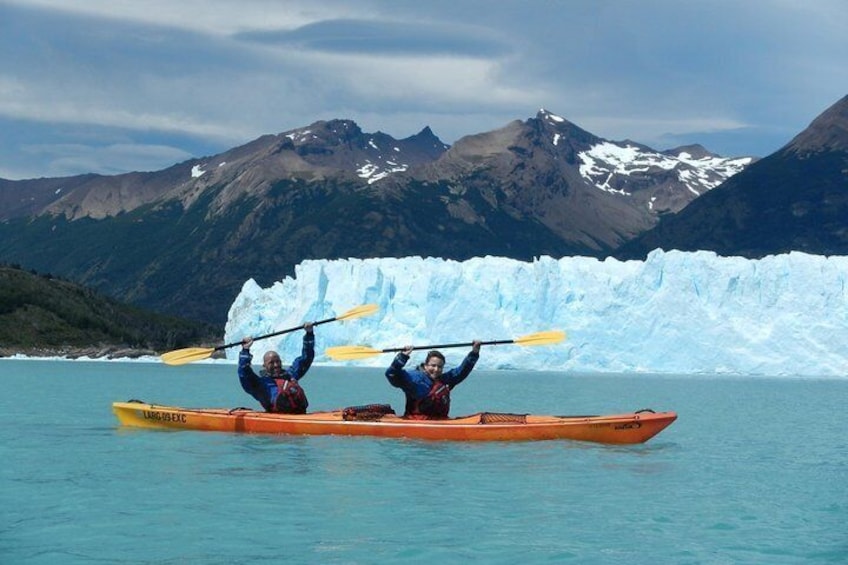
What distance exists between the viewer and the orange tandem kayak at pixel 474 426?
64.8ft

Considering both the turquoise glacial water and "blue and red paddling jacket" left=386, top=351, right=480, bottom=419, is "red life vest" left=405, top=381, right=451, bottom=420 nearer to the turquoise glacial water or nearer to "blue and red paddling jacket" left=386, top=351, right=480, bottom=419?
"blue and red paddling jacket" left=386, top=351, right=480, bottom=419

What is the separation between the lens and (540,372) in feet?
237

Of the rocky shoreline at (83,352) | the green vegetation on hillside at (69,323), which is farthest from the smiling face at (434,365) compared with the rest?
the green vegetation on hillside at (69,323)

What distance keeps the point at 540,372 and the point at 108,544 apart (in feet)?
204

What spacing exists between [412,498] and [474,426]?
5.51 meters

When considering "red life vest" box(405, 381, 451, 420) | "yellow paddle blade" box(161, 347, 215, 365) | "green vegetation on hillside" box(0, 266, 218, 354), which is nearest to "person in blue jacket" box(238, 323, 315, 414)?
"red life vest" box(405, 381, 451, 420)

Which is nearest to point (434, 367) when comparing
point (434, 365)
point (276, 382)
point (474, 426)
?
point (434, 365)

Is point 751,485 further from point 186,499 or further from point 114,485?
point 114,485

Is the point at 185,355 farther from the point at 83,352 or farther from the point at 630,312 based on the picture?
the point at 83,352

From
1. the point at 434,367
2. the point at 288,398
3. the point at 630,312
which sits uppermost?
the point at 630,312

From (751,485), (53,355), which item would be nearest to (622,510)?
(751,485)

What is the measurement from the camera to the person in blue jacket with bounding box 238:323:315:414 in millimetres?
20406

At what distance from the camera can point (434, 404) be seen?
65.4ft

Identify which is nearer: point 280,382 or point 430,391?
point 430,391
